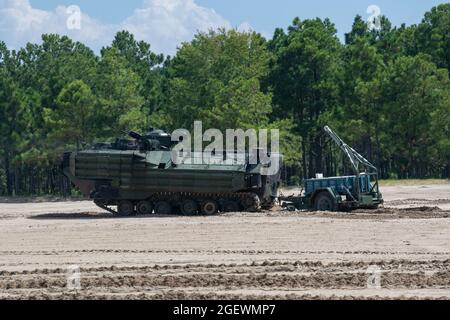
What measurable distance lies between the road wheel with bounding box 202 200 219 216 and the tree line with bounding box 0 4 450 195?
17055mm

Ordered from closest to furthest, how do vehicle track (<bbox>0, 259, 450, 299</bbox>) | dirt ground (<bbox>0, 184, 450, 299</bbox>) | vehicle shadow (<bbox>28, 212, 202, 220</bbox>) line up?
vehicle track (<bbox>0, 259, 450, 299</bbox>), dirt ground (<bbox>0, 184, 450, 299</bbox>), vehicle shadow (<bbox>28, 212, 202, 220</bbox>)

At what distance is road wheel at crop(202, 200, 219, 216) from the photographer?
33969 mm

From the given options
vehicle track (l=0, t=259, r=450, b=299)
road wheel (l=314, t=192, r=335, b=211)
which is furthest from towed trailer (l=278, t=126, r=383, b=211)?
vehicle track (l=0, t=259, r=450, b=299)

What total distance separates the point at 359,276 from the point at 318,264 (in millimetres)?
2062

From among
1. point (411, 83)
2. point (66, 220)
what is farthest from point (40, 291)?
point (411, 83)

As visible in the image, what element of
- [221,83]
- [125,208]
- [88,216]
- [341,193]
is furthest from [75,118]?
[341,193]

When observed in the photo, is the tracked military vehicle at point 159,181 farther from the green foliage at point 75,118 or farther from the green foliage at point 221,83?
Result: the green foliage at point 75,118

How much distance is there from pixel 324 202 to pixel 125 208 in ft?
23.1

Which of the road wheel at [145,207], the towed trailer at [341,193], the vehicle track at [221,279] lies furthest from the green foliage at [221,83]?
the vehicle track at [221,279]

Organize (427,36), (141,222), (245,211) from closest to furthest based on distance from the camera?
(141,222) < (245,211) < (427,36)

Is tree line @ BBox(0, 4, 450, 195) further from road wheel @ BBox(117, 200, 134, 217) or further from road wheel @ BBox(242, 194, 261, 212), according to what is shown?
road wheel @ BBox(242, 194, 261, 212)

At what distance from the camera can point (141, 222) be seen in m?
31.1

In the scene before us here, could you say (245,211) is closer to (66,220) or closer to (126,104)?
(66,220)
